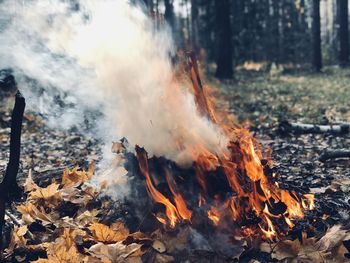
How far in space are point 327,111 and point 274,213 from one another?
23.3 feet

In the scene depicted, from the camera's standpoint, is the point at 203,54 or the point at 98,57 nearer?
the point at 98,57

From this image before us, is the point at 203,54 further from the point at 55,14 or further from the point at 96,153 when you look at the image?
the point at 55,14

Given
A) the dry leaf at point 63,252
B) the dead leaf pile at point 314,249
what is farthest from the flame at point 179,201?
the dry leaf at point 63,252

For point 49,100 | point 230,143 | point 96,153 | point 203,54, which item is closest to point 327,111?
point 96,153

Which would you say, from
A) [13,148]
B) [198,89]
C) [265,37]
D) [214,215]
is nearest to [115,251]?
[214,215]

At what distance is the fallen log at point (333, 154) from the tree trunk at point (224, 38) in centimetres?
1329

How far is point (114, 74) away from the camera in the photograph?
4.33 metres

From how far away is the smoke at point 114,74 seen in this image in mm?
4004

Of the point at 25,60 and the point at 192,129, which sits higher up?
the point at 25,60

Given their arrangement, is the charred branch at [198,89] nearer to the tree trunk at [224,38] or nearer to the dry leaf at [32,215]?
the dry leaf at [32,215]

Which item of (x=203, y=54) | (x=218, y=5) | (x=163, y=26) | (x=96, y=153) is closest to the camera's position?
(x=163, y=26)

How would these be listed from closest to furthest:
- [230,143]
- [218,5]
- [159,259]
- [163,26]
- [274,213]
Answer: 1. [159,259]
2. [274,213]
3. [230,143]
4. [163,26]
5. [218,5]

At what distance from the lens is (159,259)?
3184 millimetres

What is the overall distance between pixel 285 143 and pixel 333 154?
137 centimetres
